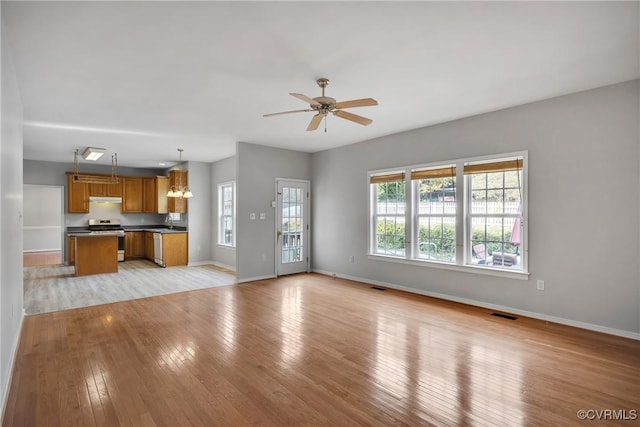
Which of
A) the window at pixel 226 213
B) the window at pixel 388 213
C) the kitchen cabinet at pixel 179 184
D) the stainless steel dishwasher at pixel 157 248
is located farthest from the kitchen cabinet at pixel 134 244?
the window at pixel 388 213

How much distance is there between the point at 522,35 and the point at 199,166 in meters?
7.98

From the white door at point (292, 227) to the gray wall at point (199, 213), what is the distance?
2911 millimetres

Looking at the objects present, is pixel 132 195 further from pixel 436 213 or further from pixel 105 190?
pixel 436 213

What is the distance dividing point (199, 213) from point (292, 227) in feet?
10.0

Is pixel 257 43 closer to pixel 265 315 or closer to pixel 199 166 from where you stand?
pixel 265 315

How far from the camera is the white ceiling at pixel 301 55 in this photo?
2.36m

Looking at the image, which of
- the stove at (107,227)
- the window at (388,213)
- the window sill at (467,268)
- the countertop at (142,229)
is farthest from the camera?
the stove at (107,227)

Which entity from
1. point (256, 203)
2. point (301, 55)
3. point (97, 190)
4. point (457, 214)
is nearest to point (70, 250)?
point (97, 190)

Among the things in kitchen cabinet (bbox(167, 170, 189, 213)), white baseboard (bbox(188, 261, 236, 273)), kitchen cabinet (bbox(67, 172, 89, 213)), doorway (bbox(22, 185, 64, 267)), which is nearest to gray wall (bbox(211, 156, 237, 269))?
white baseboard (bbox(188, 261, 236, 273))

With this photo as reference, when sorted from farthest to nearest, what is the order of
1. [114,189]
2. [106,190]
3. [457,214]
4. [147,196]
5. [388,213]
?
[147,196], [114,189], [106,190], [388,213], [457,214]

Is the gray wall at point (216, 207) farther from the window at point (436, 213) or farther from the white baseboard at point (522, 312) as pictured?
the window at point (436, 213)

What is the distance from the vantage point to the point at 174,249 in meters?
8.38

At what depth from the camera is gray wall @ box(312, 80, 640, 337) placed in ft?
11.7

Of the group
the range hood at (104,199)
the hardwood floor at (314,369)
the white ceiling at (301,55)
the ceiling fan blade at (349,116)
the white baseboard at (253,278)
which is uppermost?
the white ceiling at (301,55)
